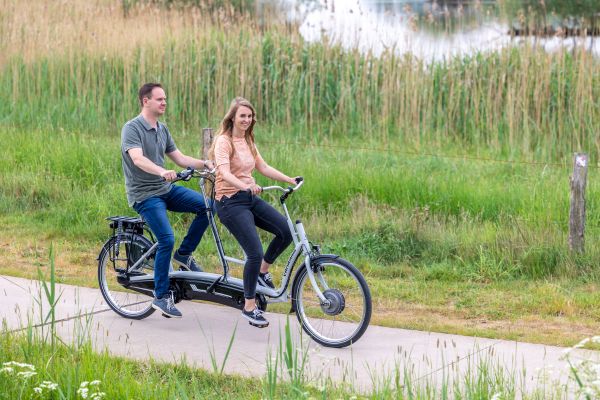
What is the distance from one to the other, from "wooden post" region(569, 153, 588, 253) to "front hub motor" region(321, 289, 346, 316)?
295cm

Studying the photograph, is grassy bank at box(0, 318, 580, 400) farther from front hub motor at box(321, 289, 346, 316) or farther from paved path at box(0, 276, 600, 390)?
front hub motor at box(321, 289, 346, 316)

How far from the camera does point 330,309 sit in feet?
21.8

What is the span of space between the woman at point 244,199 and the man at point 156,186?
276 mm

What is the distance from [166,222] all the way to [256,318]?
0.92 m

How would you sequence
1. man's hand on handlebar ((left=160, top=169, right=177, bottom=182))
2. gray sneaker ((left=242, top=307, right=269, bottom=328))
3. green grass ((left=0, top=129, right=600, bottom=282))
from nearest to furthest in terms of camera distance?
man's hand on handlebar ((left=160, top=169, right=177, bottom=182)), gray sneaker ((left=242, top=307, right=269, bottom=328)), green grass ((left=0, top=129, right=600, bottom=282))

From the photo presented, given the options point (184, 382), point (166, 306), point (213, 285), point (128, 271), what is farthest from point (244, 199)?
point (184, 382)

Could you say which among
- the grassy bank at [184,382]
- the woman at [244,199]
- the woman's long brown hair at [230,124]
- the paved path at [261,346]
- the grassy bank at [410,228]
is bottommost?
the grassy bank at [410,228]

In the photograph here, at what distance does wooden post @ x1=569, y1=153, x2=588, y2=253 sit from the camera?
28.6 ft

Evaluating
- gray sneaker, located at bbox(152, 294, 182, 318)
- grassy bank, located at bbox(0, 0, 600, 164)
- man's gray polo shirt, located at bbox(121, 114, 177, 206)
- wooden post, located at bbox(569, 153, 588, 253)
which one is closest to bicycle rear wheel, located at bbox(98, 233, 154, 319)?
gray sneaker, located at bbox(152, 294, 182, 318)

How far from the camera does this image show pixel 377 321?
7.35 metres

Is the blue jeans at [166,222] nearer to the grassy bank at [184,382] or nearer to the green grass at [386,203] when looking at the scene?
the grassy bank at [184,382]

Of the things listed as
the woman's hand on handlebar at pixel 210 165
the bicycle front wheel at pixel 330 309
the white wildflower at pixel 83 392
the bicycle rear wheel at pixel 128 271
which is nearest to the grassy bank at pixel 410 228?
the bicycle front wheel at pixel 330 309

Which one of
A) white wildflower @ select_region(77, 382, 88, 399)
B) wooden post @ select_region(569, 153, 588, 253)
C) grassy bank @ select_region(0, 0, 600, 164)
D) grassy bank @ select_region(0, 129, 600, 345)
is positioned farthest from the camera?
grassy bank @ select_region(0, 0, 600, 164)

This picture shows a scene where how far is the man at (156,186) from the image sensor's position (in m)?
7.10
